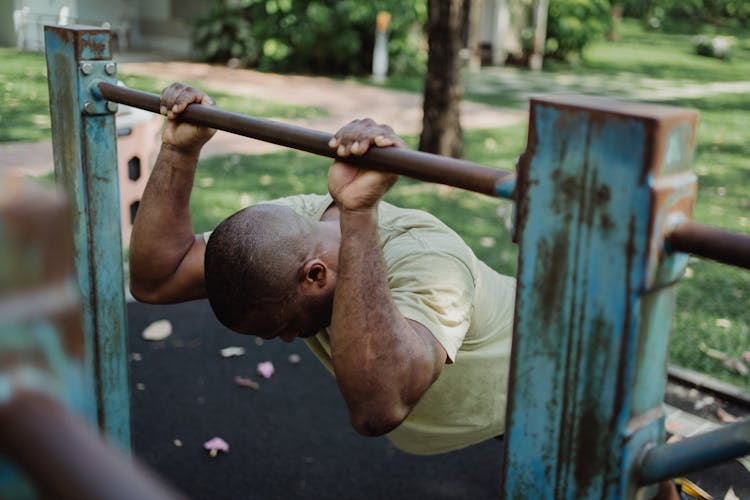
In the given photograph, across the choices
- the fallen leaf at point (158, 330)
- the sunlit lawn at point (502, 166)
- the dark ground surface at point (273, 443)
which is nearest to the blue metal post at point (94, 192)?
the dark ground surface at point (273, 443)

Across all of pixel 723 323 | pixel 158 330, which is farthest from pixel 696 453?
pixel 723 323

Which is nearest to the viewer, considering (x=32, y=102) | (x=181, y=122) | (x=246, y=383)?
(x=181, y=122)

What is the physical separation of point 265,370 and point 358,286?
8.67 ft

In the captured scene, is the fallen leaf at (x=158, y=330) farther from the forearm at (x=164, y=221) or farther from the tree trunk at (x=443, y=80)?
the tree trunk at (x=443, y=80)

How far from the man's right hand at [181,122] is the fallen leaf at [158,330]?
2402 millimetres

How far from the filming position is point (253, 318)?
204 cm

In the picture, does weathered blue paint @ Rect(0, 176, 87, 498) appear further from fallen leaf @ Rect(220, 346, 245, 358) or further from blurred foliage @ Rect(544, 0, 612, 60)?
blurred foliage @ Rect(544, 0, 612, 60)

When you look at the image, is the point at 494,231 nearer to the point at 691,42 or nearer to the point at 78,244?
the point at 78,244

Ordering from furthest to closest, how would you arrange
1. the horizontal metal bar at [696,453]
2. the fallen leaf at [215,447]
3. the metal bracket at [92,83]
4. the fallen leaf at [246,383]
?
the fallen leaf at [246,383]
the fallen leaf at [215,447]
the metal bracket at [92,83]
the horizontal metal bar at [696,453]

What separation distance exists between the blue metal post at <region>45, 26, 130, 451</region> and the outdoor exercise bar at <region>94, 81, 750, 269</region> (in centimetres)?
7

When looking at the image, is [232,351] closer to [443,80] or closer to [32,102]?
[443,80]

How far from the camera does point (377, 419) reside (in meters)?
1.63

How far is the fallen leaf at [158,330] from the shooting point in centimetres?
453

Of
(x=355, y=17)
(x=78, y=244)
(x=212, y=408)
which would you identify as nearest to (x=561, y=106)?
(x=78, y=244)
